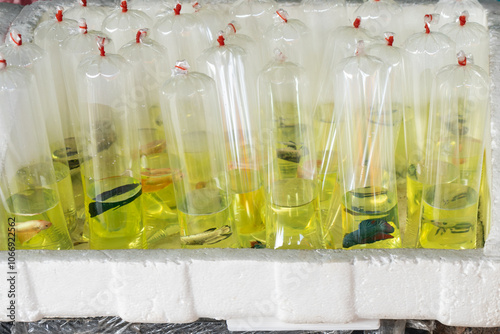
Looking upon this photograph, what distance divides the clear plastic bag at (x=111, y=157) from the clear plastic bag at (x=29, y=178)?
2.2 inches

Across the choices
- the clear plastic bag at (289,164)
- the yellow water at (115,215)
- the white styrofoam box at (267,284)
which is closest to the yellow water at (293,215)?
the clear plastic bag at (289,164)

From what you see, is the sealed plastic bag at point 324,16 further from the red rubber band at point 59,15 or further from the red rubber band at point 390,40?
the red rubber band at point 59,15

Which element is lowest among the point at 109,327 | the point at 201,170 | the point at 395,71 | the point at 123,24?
the point at 109,327

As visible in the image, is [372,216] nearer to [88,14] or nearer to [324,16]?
[324,16]

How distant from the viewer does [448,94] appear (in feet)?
2.71

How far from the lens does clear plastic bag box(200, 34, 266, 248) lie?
0.90 metres

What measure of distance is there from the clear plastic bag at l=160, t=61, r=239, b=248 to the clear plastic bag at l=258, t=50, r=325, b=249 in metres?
0.06

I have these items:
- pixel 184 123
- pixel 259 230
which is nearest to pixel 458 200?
pixel 259 230

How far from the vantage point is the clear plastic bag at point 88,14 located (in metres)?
1.14

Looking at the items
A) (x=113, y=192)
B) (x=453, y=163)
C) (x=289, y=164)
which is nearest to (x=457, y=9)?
(x=453, y=163)

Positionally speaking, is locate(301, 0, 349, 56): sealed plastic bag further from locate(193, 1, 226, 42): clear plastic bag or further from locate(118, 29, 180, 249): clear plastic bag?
locate(118, 29, 180, 249): clear plastic bag

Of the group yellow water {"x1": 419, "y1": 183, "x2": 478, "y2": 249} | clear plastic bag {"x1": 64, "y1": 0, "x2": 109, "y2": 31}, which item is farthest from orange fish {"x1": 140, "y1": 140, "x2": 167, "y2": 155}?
yellow water {"x1": 419, "y1": 183, "x2": 478, "y2": 249}

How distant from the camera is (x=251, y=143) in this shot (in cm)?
91

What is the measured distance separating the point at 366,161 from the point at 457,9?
0.39 metres
